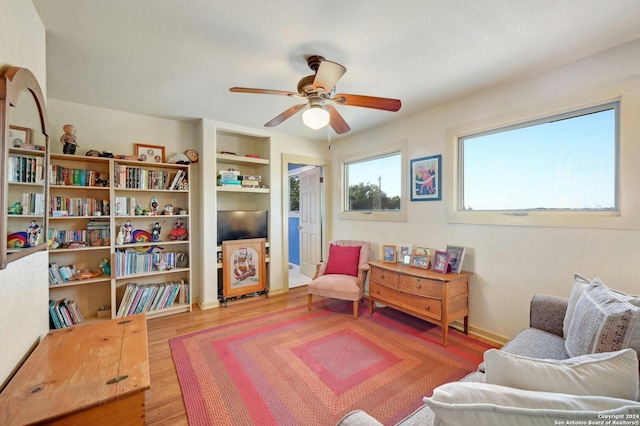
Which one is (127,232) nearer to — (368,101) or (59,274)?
(59,274)

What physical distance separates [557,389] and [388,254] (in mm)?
2529

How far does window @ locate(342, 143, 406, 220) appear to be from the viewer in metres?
3.48

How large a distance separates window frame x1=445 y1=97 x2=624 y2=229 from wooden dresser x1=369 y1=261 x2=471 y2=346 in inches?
24.9

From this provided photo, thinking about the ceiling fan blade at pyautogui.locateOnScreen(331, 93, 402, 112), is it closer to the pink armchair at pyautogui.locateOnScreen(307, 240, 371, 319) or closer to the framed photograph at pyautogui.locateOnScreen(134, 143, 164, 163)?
the pink armchair at pyautogui.locateOnScreen(307, 240, 371, 319)

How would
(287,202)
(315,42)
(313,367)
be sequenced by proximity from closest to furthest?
(315,42) → (313,367) → (287,202)

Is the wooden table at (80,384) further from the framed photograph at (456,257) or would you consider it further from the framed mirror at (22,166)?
the framed photograph at (456,257)

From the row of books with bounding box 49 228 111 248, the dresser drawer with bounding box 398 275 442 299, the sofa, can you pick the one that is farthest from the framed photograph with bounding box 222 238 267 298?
the sofa

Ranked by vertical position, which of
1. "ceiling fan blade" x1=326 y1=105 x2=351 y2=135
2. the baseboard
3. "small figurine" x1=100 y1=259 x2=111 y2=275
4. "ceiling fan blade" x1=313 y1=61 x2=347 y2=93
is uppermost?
"ceiling fan blade" x1=313 y1=61 x2=347 y2=93

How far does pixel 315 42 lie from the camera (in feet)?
5.94

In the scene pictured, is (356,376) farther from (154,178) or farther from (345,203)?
(154,178)

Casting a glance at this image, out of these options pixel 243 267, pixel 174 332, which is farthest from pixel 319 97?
pixel 174 332

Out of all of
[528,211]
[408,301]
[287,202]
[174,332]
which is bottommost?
[174,332]

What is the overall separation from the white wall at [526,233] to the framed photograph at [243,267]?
6.36 ft

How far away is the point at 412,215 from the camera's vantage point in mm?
3248
